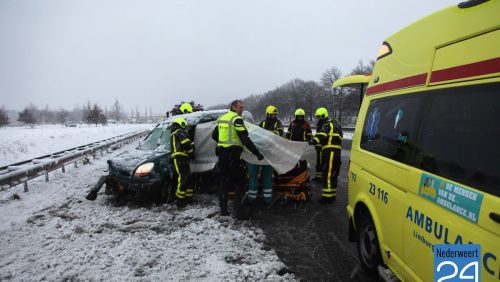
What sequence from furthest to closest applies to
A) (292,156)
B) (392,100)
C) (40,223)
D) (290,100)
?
(290,100)
(292,156)
(40,223)
(392,100)

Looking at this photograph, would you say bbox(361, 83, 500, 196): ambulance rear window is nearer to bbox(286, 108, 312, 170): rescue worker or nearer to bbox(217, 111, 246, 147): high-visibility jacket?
bbox(217, 111, 246, 147): high-visibility jacket

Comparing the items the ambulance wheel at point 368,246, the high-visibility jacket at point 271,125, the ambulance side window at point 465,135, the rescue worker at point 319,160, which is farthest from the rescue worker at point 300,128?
the ambulance side window at point 465,135

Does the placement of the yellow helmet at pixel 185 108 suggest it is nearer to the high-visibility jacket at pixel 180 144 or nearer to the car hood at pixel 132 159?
the car hood at pixel 132 159

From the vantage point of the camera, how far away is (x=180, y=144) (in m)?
6.57

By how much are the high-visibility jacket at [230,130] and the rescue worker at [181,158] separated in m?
1.09

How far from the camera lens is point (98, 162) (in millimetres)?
13039

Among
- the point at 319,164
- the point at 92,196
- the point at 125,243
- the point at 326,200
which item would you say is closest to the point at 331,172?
the point at 326,200

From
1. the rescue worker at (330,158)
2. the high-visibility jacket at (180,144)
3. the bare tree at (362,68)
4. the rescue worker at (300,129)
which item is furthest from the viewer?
the bare tree at (362,68)

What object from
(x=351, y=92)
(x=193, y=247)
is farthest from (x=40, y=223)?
(x=351, y=92)

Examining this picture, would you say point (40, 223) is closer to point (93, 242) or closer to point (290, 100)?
point (93, 242)

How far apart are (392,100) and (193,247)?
3154 millimetres

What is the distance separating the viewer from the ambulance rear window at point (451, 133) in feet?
6.25

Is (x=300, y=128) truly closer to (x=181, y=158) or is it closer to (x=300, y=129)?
(x=300, y=129)

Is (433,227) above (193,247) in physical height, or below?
above
